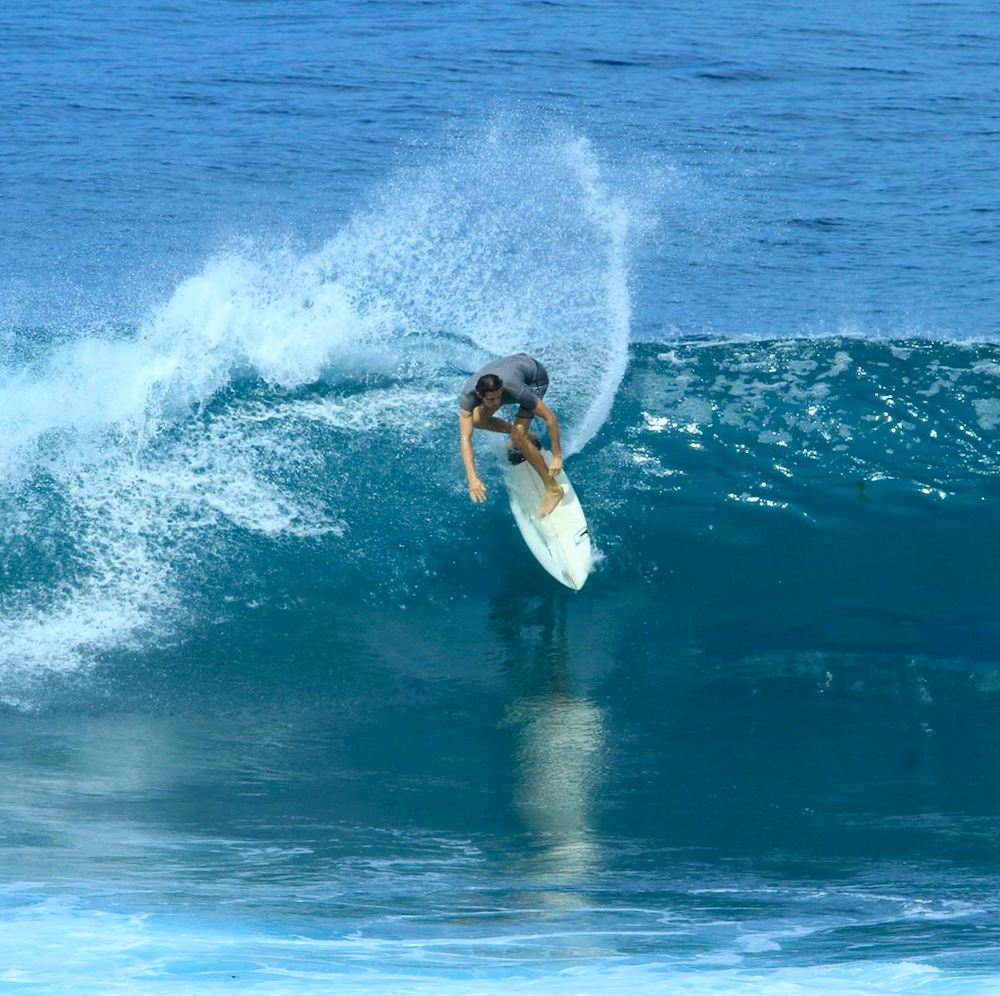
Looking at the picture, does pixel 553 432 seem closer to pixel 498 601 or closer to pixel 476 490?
pixel 476 490

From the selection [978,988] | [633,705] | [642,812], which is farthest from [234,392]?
[978,988]

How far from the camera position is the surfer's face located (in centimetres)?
902

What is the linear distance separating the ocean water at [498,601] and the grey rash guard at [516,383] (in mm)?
1178

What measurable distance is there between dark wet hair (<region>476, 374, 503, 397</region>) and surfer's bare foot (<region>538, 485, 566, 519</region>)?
1.19 meters

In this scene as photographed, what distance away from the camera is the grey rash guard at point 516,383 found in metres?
9.15

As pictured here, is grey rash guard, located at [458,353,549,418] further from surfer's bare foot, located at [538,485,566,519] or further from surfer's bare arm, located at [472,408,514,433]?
surfer's bare foot, located at [538,485,566,519]

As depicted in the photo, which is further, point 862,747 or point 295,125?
point 295,125

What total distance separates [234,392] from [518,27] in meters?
18.7

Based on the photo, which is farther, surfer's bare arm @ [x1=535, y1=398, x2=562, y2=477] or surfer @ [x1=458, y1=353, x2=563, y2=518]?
surfer's bare arm @ [x1=535, y1=398, x2=562, y2=477]

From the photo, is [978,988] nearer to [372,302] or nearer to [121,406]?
[121,406]

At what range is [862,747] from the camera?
825 centimetres

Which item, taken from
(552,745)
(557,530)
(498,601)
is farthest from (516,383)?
(552,745)

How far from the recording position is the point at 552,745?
830 centimetres

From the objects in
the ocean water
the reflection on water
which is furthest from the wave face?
the reflection on water
